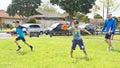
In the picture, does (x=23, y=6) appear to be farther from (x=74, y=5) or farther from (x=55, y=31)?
(x=55, y=31)

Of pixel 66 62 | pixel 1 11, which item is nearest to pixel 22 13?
pixel 1 11

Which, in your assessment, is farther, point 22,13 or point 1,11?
point 1,11

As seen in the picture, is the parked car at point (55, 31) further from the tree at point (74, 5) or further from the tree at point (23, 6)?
the tree at point (23, 6)

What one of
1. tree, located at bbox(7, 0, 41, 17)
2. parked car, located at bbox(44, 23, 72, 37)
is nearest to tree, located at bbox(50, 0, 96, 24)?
parked car, located at bbox(44, 23, 72, 37)

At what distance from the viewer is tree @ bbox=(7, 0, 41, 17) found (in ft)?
226

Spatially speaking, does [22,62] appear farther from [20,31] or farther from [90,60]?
[20,31]

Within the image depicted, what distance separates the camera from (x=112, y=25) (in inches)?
617

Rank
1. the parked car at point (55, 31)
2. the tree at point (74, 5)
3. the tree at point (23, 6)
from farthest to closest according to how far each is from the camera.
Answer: the tree at point (23, 6), the tree at point (74, 5), the parked car at point (55, 31)

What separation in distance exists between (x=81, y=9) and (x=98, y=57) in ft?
129

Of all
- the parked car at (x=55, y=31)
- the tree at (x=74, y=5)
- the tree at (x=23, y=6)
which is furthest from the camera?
the tree at (x=23, y=6)

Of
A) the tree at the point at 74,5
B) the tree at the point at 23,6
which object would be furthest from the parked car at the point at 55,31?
the tree at the point at 23,6

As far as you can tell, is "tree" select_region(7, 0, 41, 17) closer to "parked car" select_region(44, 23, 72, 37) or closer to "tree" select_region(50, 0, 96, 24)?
"tree" select_region(50, 0, 96, 24)

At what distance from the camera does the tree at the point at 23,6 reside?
68.8 m

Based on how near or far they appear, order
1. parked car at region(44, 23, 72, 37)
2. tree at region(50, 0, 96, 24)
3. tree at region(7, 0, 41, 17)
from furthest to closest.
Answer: tree at region(7, 0, 41, 17)
tree at region(50, 0, 96, 24)
parked car at region(44, 23, 72, 37)
